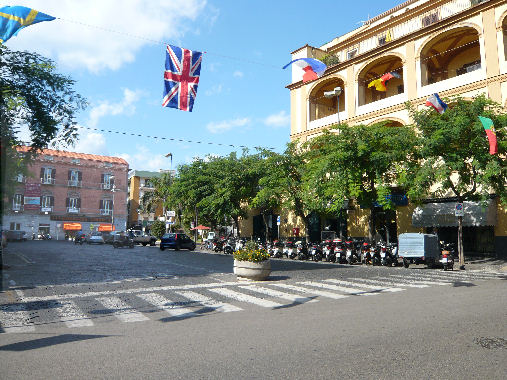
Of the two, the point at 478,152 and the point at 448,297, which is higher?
the point at 478,152

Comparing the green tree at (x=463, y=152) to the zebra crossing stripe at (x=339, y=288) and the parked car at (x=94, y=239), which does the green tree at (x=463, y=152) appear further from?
the parked car at (x=94, y=239)

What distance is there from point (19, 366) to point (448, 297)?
903cm

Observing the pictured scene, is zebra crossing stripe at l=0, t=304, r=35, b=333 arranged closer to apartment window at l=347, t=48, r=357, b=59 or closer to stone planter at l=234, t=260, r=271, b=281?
stone planter at l=234, t=260, r=271, b=281

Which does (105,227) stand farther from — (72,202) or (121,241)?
(72,202)

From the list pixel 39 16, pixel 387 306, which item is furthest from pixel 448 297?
pixel 39 16

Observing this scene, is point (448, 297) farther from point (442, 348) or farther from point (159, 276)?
point (159, 276)

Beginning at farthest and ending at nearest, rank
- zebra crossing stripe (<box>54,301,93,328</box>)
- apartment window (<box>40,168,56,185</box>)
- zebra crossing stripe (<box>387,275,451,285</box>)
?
1. apartment window (<box>40,168,56,185</box>)
2. zebra crossing stripe (<box>387,275,451,285</box>)
3. zebra crossing stripe (<box>54,301,93,328</box>)

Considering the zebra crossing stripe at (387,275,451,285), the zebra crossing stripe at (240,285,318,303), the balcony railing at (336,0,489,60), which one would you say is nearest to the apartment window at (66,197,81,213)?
the zebra crossing stripe at (240,285,318,303)

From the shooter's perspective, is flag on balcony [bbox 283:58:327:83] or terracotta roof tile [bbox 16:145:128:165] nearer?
terracotta roof tile [bbox 16:145:128:165]

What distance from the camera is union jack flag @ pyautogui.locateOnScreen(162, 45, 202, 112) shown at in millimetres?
13719

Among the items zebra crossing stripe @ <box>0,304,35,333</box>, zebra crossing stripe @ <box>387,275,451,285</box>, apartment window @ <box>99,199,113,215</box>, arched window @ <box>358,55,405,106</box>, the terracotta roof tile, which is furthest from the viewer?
arched window @ <box>358,55,405,106</box>

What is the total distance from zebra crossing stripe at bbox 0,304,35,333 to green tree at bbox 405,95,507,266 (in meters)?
17.4

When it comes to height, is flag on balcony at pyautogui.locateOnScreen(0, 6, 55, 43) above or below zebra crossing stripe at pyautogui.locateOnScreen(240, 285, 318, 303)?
above

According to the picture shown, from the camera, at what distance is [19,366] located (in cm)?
462
